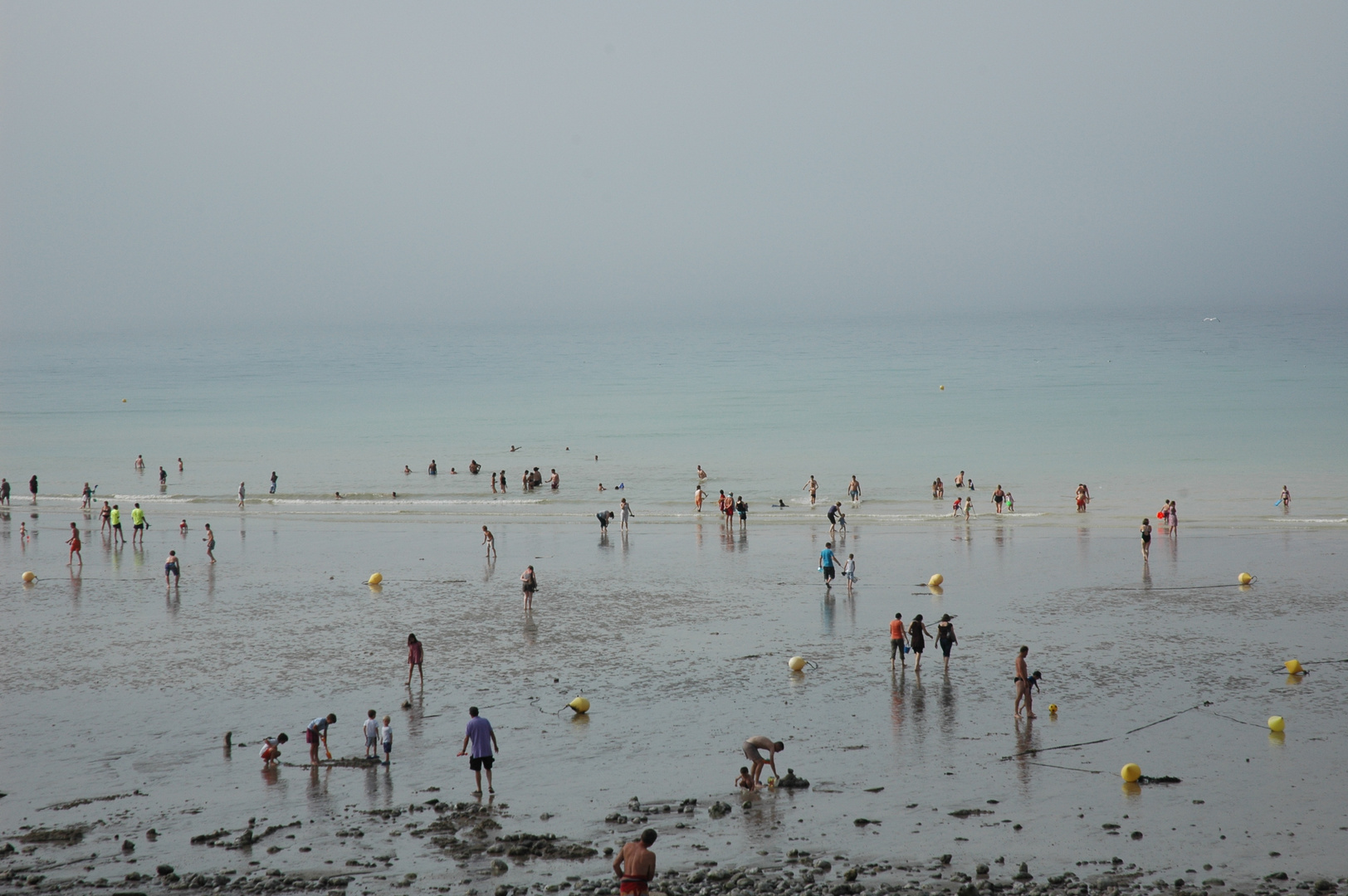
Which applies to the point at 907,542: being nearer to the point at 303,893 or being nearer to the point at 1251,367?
the point at 303,893

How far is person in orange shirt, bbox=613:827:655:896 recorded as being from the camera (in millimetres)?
10656

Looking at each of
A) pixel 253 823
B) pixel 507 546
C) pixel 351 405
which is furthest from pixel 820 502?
pixel 351 405

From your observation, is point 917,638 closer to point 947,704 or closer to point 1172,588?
point 947,704

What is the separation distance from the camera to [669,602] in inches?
1053

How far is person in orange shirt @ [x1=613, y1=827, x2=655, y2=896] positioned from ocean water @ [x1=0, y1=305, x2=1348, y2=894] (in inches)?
80.0

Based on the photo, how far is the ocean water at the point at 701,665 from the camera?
1391 centimetres

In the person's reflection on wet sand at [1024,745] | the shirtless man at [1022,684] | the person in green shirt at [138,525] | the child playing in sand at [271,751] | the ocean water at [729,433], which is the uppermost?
the ocean water at [729,433]

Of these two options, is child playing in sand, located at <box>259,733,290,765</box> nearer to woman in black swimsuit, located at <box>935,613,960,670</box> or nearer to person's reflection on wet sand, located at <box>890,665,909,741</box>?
person's reflection on wet sand, located at <box>890,665,909,741</box>

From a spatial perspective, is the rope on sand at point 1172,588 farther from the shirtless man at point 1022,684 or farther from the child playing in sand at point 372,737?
the child playing in sand at point 372,737

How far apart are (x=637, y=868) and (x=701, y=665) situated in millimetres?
10404

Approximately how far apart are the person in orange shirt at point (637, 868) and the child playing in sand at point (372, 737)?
21.7 ft

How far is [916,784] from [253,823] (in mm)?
8777

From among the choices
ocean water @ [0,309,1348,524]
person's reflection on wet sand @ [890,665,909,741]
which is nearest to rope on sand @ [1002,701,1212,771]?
person's reflection on wet sand @ [890,665,909,741]

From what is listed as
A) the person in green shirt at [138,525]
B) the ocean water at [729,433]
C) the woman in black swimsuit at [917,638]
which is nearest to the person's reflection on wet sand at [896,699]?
the woman in black swimsuit at [917,638]
